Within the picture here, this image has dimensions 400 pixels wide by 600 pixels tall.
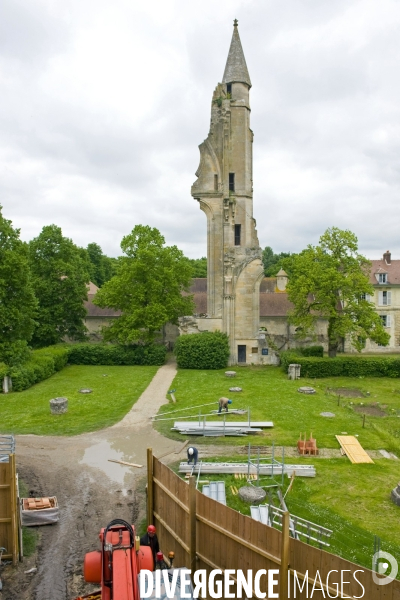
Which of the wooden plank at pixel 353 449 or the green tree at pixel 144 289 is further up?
the green tree at pixel 144 289

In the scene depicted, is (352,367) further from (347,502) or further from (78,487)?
(78,487)

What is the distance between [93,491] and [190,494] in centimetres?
659

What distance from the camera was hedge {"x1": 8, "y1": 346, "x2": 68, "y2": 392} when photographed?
27.8 metres

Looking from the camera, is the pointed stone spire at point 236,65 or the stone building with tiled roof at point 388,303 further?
the stone building with tiled roof at point 388,303

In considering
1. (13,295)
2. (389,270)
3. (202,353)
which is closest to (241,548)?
(13,295)

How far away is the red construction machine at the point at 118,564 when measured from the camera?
→ 7.05 meters

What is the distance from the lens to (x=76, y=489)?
14.5m

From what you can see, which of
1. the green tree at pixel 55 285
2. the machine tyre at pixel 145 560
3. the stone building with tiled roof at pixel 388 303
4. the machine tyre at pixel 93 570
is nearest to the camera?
the machine tyre at pixel 93 570

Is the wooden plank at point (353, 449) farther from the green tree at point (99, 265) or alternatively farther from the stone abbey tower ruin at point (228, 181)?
the green tree at point (99, 265)

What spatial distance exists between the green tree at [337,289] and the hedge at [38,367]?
17623 millimetres

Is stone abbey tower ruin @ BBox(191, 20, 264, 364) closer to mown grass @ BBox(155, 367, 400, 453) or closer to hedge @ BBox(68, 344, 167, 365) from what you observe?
hedge @ BBox(68, 344, 167, 365)

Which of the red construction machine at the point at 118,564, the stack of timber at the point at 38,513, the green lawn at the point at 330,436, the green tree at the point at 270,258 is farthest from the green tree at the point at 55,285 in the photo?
the green tree at the point at 270,258

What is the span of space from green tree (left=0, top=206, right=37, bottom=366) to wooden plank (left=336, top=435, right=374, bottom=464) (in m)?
19.6

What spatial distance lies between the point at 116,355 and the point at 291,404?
1733 cm
